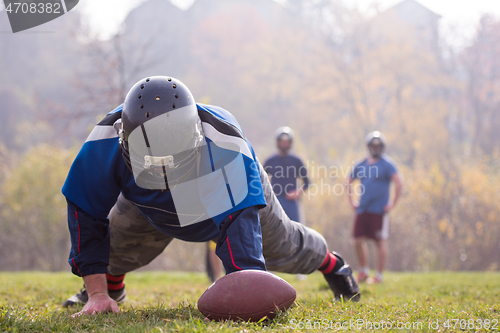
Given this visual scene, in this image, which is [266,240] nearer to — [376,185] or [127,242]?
[127,242]

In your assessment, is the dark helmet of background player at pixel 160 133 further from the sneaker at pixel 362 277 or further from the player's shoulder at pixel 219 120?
the sneaker at pixel 362 277

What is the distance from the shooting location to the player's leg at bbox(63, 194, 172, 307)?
302 centimetres

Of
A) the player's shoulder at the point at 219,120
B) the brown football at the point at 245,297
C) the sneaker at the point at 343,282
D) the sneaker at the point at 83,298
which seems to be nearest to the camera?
the brown football at the point at 245,297

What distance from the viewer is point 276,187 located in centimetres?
725

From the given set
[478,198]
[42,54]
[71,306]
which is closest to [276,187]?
[71,306]

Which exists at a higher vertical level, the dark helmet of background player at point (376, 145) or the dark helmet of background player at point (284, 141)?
the dark helmet of background player at point (284, 141)

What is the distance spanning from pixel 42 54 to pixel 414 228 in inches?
2083

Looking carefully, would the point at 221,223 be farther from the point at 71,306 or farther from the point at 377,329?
the point at 71,306

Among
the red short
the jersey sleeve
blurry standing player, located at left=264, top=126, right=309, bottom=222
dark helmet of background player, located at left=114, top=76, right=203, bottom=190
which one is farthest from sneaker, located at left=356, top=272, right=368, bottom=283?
dark helmet of background player, located at left=114, top=76, right=203, bottom=190

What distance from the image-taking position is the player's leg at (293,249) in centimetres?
274

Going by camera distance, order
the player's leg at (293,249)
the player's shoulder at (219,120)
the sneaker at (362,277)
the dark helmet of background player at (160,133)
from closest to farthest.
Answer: the dark helmet of background player at (160,133), the player's shoulder at (219,120), the player's leg at (293,249), the sneaker at (362,277)

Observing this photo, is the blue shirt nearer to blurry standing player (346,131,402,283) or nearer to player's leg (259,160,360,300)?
blurry standing player (346,131,402,283)

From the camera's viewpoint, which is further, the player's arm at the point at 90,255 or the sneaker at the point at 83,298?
the sneaker at the point at 83,298

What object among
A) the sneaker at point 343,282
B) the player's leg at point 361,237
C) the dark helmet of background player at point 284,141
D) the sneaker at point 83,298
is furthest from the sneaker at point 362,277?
the sneaker at point 83,298
